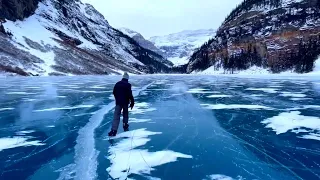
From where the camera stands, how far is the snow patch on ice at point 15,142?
9.80 m

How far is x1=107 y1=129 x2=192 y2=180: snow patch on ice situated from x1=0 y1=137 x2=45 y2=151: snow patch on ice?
2.65 meters

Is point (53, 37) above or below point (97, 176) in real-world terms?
above

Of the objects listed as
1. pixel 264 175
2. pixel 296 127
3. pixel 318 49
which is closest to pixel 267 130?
pixel 296 127

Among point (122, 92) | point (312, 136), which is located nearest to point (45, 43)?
point (122, 92)

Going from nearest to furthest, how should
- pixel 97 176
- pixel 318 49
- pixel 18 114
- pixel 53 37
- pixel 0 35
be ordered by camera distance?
1. pixel 97 176
2. pixel 18 114
3. pixel 318 49
4. pixel 0 35
5. pixel 53 37

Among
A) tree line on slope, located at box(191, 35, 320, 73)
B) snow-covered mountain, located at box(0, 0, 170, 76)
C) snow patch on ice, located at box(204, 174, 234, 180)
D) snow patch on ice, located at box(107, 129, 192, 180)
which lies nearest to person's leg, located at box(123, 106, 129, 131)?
snow patch on ice, located at box(107, 129, 192, 180)

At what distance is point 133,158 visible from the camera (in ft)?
27.8

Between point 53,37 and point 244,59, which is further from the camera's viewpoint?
point 53,37

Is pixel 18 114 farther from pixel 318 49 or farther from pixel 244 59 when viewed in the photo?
pixel 244 59

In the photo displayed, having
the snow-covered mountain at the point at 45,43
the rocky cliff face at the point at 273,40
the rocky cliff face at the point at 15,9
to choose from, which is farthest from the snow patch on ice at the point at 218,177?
A: the rocky cliff face at the point at 15,9

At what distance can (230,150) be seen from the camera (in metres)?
9.30

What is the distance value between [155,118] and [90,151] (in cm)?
588

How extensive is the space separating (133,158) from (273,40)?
497 feet

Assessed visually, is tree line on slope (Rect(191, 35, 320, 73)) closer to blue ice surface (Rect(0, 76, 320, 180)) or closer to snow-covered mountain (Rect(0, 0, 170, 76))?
snow-covered mountain (Rect(0, 0, 170, 76))
